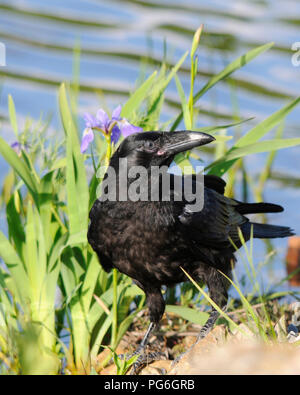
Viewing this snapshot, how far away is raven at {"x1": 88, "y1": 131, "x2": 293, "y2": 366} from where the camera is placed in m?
3.79

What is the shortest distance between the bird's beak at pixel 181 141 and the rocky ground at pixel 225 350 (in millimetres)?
859

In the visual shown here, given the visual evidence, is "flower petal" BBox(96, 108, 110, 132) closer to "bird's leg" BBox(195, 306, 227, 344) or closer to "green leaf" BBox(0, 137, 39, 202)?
"green leaf" BBox(0, 137, 39, 202)

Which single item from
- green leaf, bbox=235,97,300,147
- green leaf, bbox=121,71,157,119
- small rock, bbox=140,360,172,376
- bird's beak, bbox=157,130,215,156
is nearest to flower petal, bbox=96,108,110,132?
bird's beak, bbox=157,130,215,156

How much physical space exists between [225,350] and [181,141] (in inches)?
53.3

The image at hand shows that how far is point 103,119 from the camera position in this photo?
381cm

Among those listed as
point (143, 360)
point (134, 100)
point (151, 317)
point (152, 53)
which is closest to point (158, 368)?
point (143, 360)

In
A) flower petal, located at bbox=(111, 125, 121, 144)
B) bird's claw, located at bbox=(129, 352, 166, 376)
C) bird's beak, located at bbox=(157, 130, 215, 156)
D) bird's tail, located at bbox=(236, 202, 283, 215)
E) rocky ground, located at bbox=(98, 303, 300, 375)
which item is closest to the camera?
rocky ground, located at bbox=(98, 303, 300, 375)

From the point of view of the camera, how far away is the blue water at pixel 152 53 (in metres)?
7.61

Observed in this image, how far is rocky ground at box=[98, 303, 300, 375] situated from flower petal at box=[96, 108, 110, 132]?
1.12 m

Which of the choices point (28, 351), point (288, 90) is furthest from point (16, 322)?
point (288, 90)

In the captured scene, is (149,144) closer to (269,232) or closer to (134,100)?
(134,100)

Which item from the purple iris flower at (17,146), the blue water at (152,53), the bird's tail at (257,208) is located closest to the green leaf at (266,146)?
the bird's tail at (257,208)

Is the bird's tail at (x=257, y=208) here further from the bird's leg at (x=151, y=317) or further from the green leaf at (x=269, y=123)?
the bird's leg at (x=151, y=317)

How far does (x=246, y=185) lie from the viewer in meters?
6.44
